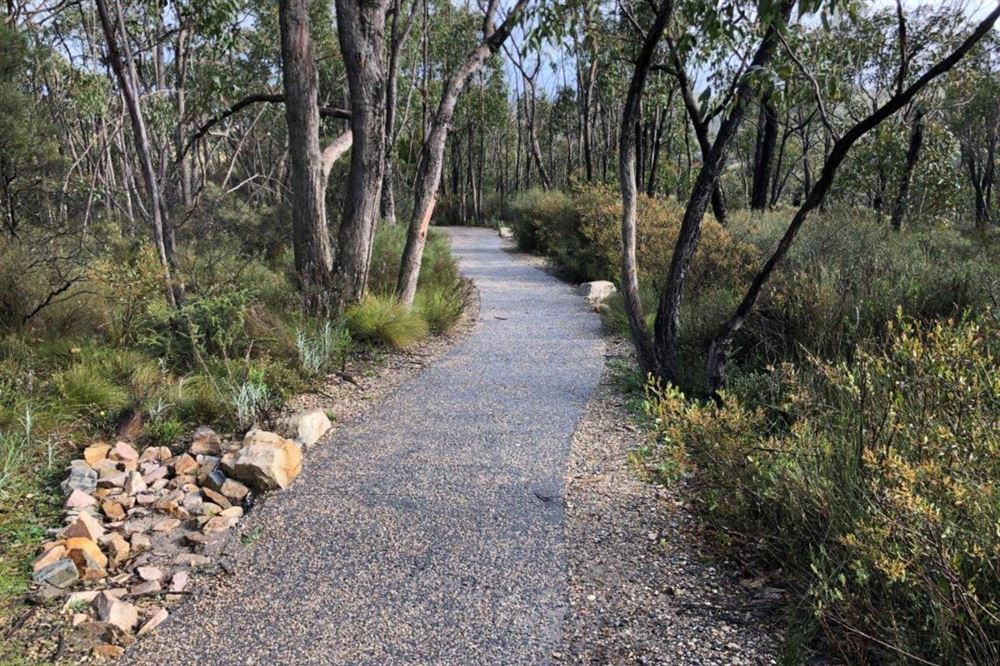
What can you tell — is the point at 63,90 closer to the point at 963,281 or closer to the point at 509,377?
the point at 509,377

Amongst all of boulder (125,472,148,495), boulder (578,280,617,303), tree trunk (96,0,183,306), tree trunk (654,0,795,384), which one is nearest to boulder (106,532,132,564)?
boulder (125,472,148,495)

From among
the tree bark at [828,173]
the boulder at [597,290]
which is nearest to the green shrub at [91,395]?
the tree bark at [828,173]

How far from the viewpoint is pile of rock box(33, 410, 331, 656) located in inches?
115

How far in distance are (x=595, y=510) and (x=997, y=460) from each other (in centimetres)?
200

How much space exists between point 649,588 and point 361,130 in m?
5.90

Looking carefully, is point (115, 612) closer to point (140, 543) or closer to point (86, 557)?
point (86, 557)

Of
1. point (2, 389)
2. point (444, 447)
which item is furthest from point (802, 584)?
point (2, 389)

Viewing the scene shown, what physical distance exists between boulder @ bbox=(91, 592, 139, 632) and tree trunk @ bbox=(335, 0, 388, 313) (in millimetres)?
4368

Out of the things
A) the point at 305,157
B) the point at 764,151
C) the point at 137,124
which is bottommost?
the point at 305,157

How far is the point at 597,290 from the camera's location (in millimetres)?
10992

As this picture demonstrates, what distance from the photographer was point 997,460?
89.5 inches

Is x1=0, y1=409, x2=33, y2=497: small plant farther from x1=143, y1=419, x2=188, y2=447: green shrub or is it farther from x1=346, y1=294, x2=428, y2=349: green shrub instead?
x1=346, y1=294, x2=428, y2=349: green shrub

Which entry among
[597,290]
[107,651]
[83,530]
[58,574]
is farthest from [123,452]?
[597,290]

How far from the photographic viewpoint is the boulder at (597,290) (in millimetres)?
10809
